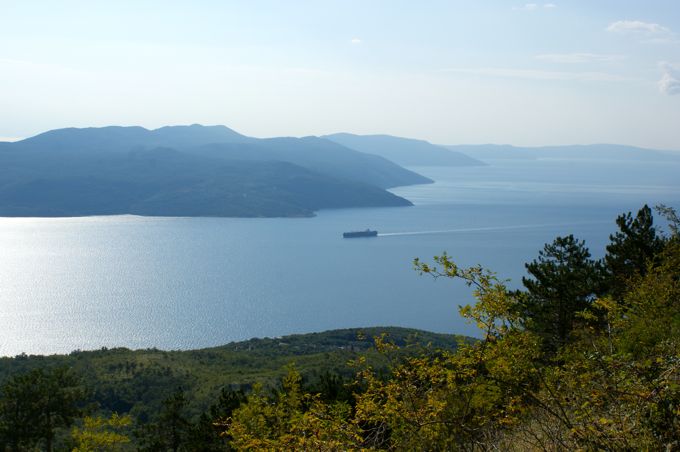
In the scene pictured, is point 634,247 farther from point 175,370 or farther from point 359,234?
point 359,234

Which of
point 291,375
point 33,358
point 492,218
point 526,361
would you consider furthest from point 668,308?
point 492,218

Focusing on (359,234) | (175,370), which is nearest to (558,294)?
(175,370)

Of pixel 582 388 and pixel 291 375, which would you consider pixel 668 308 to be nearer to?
pixel 291 375

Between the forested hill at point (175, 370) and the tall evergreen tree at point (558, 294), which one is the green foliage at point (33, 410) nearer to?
the forested hill at point (175, 370)

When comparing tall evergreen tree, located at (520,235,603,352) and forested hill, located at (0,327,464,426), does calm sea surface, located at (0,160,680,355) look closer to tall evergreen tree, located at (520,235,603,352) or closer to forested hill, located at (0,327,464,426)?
forested hill, located at (0,327,464,426)

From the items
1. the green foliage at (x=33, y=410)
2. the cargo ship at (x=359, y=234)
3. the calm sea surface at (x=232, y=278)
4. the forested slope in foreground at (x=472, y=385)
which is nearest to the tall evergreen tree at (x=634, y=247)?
the forested slope in foreground at (x=472, y=385)

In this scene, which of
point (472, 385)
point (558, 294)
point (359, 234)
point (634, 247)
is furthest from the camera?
point (359, 234)
